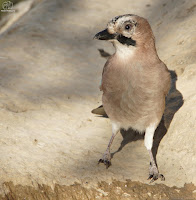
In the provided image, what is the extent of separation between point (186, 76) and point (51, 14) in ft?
11.7

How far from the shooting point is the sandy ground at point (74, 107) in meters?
3.53

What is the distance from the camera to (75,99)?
5.17 m

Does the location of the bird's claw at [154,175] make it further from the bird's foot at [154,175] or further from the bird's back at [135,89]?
the bird's back at [135,89]

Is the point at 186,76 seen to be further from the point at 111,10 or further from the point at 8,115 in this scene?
the point at 111,10

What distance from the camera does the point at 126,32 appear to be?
3.41 metres

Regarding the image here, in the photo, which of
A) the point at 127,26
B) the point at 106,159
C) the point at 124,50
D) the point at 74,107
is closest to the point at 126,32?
the point at 127,26

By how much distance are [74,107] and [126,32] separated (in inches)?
70.9

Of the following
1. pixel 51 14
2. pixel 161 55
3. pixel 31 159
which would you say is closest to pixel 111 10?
pixel 51 14

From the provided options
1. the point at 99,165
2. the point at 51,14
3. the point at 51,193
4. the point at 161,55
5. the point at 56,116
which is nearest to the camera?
the point at 51,193

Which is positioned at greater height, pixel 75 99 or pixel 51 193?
pixel 51 193

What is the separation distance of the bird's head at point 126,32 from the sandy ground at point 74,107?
113 cm

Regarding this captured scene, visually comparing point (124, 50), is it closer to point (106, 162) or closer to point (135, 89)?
point (135, 89)

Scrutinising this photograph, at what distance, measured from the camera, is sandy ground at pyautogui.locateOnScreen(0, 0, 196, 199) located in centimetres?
353

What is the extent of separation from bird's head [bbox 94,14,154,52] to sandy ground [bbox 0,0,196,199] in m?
1.13
